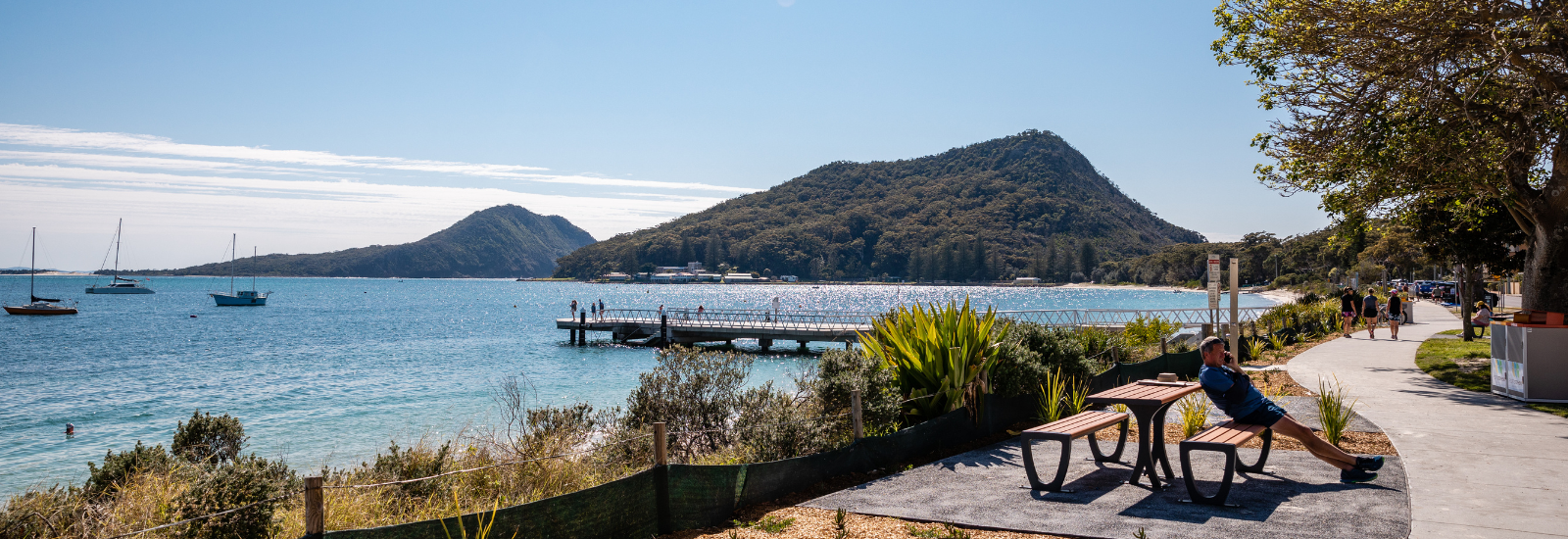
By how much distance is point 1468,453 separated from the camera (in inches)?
278

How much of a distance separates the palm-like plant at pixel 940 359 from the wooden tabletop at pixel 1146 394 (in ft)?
5.43

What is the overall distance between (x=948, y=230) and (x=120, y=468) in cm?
16602

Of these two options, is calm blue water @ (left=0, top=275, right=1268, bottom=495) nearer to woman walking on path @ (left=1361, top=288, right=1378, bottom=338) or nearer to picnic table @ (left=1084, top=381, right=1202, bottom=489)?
picnic table @ (left=1084, top=381, right=1202, bottom=489)

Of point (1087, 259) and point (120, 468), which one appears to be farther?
point (1087, 259)

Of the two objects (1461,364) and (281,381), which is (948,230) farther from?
(1461,364)

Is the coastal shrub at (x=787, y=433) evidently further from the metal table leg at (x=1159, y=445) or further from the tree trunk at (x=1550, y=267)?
the tree trunk at (x=1550, y=267)

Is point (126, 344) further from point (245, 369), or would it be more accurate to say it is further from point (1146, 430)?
point (1146, 430)

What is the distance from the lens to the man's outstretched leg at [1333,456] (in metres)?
6.01

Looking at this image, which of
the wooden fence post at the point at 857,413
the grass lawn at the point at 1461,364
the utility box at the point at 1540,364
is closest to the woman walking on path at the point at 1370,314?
the grass lawn at the point at 1461,364

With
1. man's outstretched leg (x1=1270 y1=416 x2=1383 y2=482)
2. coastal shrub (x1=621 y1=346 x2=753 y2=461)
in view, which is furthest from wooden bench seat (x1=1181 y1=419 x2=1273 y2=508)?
coastal shrub (x1=621 y1=346 x2=753 y2=461)

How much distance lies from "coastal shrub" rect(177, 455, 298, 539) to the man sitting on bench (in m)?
6.06

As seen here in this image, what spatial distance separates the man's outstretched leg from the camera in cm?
601

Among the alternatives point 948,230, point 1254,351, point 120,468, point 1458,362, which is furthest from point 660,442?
point 948,230

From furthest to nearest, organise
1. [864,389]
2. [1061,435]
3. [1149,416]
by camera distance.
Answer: [864,389] → [1149,416] → [1061,435]
